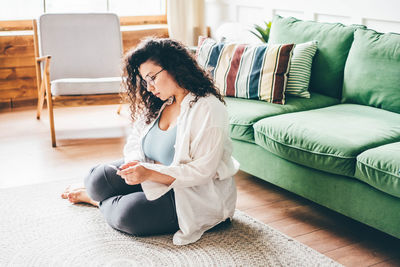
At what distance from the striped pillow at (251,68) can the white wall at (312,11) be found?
66cm

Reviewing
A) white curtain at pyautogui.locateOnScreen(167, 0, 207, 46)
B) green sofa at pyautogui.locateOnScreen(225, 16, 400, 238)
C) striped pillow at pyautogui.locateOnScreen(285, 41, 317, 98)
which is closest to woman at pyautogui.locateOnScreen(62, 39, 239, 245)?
green sofa at pyautogui.locateOnScreen(225, 16, 400, 238)

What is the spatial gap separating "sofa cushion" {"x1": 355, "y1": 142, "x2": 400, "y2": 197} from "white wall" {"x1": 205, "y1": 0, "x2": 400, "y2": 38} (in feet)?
4.13

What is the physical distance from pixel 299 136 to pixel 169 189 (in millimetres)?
687

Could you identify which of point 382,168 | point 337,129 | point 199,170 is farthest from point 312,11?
point 199,170

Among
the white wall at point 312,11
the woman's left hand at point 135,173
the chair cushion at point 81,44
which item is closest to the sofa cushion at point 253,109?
the white wall at point 312,11

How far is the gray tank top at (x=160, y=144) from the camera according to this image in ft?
7.30

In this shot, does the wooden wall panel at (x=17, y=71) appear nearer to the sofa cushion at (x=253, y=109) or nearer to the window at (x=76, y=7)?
the window at (x=76, y=7)

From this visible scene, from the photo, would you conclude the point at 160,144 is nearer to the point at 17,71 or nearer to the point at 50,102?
the point at 50,102

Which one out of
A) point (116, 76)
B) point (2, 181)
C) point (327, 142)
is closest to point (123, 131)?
point (116, 76)

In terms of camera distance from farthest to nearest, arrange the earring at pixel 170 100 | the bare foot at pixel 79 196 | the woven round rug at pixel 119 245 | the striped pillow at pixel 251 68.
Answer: the striped pillow at pixel 251 68 < the bare foot at pixel 79 196 < the earring at pixel 170 100 < the woven round rug at pixel 119 245

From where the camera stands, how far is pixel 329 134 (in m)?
2.31

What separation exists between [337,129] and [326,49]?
78 centimetres

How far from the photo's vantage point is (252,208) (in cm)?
261

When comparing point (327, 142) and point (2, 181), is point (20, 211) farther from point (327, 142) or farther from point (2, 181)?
point (327, 142)
